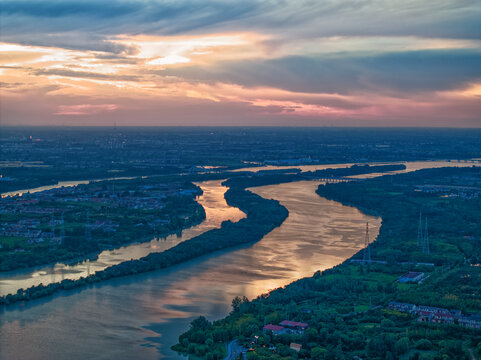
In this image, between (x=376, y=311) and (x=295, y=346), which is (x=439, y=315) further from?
(x=295, y=346)

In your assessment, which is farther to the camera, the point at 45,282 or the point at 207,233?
the point at 207,233

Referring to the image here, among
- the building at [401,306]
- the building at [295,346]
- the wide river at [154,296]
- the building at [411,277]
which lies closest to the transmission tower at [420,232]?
the wide river at [154,296]

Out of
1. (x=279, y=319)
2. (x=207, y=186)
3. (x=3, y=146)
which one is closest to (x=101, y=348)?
(x=279, y=319)

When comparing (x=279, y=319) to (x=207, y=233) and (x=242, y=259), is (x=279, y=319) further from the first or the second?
(x=207, y=233)

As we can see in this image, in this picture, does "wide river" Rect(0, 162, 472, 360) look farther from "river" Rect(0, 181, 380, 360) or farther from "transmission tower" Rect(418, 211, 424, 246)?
"transmission tower" Rect(418, 211, 424, 246)

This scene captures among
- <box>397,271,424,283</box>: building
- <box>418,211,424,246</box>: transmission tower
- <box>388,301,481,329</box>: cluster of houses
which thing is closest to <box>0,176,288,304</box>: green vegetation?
<box>418,211,424,246</box>: transmission tower

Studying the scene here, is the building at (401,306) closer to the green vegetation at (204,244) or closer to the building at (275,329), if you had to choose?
the building at (275,329)
